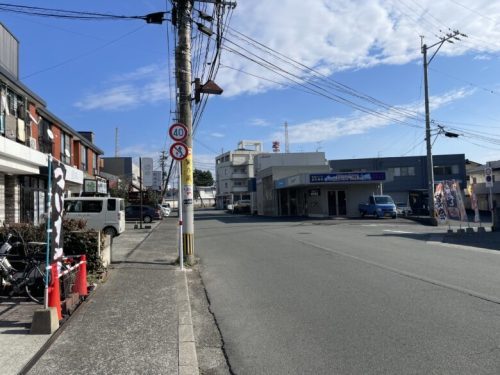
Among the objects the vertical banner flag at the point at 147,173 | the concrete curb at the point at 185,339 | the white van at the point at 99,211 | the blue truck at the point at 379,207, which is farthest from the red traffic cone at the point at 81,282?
the vertical banner flag at the point at 147,173

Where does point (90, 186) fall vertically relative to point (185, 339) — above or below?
above

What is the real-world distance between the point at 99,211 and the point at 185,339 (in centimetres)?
1668

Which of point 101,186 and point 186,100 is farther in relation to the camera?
point 101,186

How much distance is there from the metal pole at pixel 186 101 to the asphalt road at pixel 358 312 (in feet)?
3.87

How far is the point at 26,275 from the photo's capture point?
736cm

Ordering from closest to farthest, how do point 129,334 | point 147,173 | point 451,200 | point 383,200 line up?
point 129,334 < point 451,200 < point 383,200 < point 147,173

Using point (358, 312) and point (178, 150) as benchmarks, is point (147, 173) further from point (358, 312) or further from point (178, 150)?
point (358, 312)

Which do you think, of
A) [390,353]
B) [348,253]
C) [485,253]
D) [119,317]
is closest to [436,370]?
[390,353]

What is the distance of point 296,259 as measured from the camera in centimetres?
1254

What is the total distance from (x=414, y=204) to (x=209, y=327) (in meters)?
42.9

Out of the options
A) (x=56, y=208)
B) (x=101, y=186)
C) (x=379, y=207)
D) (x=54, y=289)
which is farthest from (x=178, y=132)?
(x=379, y=207)

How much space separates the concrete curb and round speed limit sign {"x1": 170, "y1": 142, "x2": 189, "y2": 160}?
Result: 3.88 metres

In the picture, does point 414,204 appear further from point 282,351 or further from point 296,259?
point 282,351

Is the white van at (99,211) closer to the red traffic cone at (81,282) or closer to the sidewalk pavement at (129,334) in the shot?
the sidewalk pavement at (129,334)
